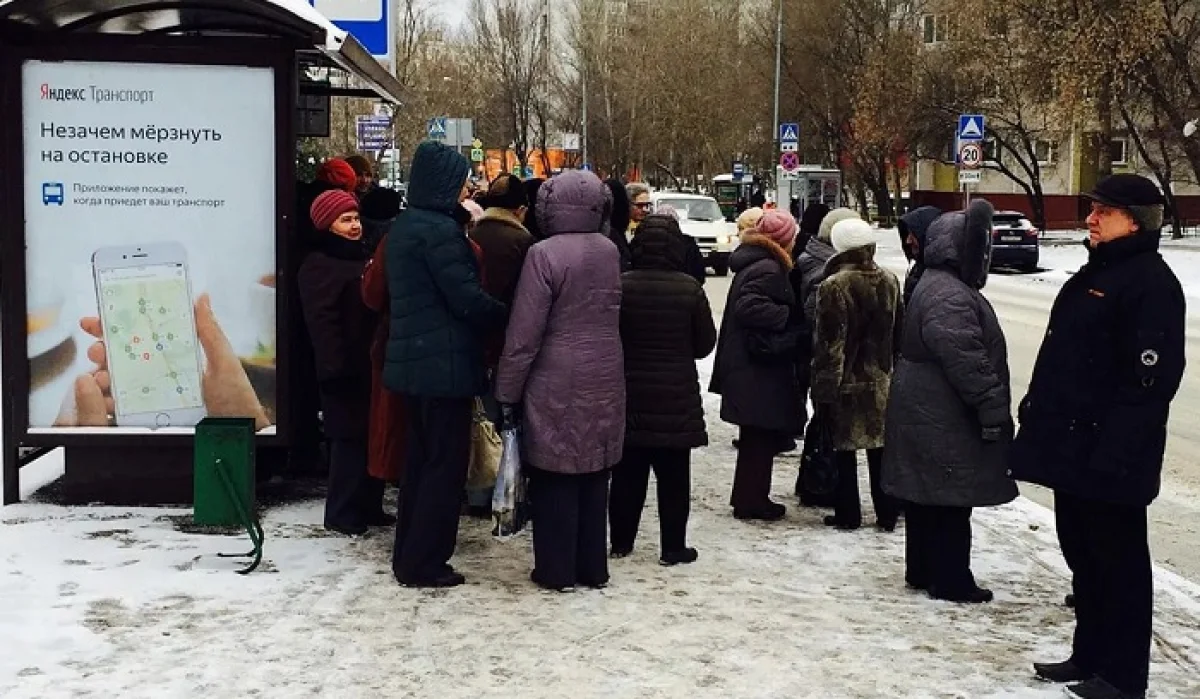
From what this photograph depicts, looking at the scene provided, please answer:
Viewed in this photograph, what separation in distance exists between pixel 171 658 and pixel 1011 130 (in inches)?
1735

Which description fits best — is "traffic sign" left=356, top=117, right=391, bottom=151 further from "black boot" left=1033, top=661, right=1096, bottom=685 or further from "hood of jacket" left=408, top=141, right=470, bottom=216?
"black boot" left=1033, top=661, right=1096, bottom=685

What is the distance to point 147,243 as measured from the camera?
7.25 m

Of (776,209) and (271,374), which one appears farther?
(776,209)

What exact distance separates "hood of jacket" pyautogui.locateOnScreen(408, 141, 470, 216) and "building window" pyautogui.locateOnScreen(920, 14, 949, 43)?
43.9 metres

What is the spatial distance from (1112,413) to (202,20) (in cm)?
583

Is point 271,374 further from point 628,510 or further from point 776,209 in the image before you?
point 776,209

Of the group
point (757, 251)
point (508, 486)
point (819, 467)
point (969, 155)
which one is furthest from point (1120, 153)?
point (508, 486)

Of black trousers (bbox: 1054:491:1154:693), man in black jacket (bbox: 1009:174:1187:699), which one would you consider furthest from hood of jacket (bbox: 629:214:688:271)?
black trousers (bbox: 1054:491:1154:693)

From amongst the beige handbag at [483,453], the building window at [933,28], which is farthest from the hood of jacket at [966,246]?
the building window at [933,28]

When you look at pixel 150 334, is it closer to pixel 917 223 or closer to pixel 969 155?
pixel 917 223

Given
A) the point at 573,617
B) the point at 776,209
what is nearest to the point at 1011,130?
the point at 776,209

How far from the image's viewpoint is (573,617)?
19.1 feet

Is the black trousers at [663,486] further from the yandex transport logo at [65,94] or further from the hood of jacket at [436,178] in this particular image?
the yandex transport logo at [65,94]

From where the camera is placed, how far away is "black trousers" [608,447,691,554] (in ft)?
22.0
